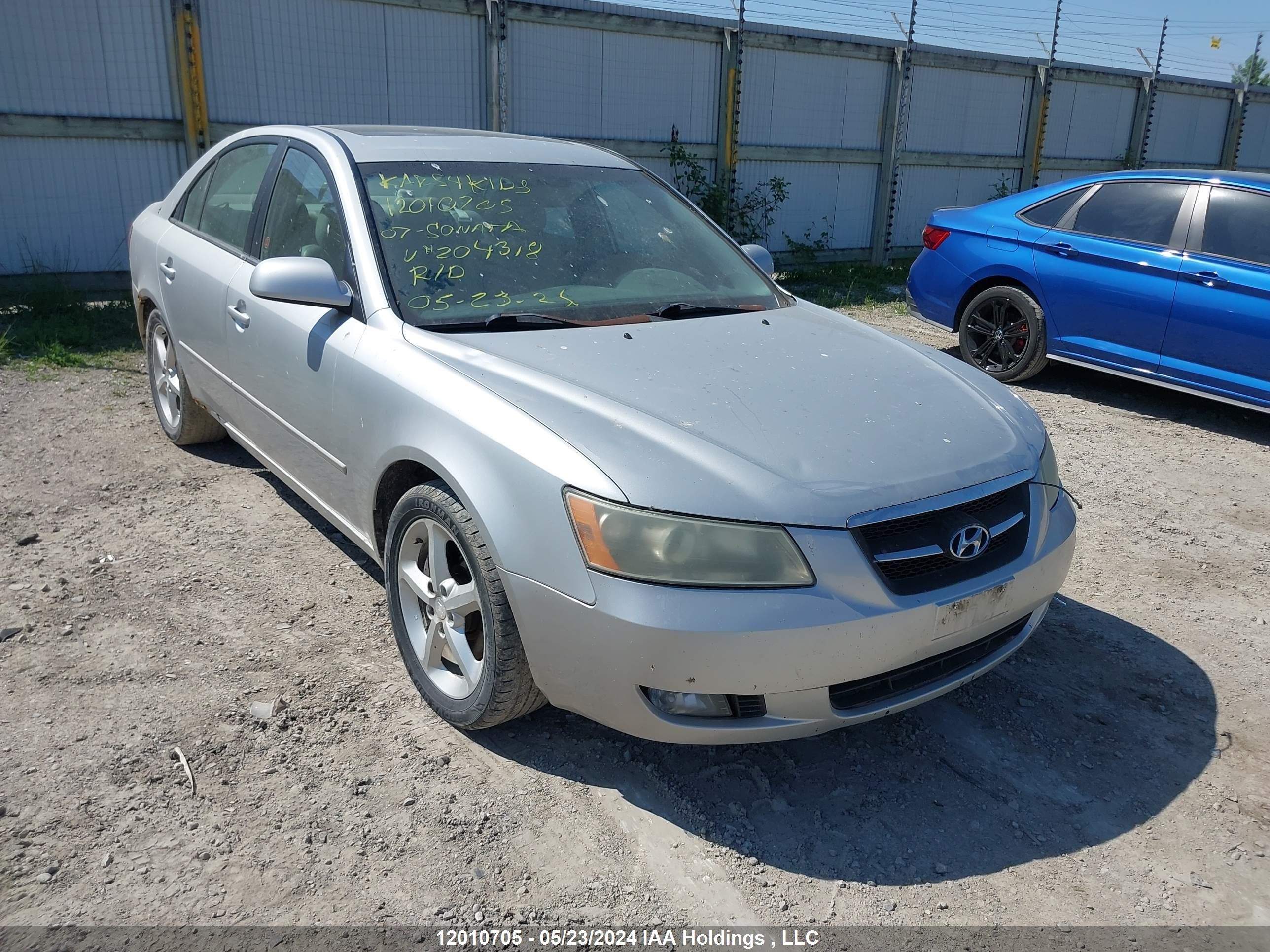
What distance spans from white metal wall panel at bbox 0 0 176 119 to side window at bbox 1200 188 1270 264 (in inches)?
311

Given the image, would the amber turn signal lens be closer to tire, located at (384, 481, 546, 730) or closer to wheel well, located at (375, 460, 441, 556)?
tire, located at (384, 481, 546, 730)

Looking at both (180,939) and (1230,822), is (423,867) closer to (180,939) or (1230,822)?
(180,939)

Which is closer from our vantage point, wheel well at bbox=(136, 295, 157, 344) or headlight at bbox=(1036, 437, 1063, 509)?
headlight at bbox=(1036, 437, 1063, 509)

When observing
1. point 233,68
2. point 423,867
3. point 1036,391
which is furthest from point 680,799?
point 233,68

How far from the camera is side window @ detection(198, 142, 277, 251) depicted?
422 cm

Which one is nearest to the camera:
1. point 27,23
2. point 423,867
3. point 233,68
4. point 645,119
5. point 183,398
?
point 423,867

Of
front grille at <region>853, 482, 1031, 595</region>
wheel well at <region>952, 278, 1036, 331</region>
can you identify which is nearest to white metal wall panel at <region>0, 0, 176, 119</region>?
wheel well at <region>952, 278, 1036, 331</region>

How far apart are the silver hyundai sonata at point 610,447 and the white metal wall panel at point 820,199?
27.3 ft

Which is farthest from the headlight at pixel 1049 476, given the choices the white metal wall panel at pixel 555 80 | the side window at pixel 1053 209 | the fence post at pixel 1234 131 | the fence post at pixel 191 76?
the fence post at pixel 1234 131

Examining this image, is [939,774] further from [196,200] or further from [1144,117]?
[1144,117]

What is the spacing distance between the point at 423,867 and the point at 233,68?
810cm

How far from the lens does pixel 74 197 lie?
8.12 metres

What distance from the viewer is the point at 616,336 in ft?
10.5

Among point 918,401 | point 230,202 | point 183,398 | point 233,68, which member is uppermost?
point 233,68
